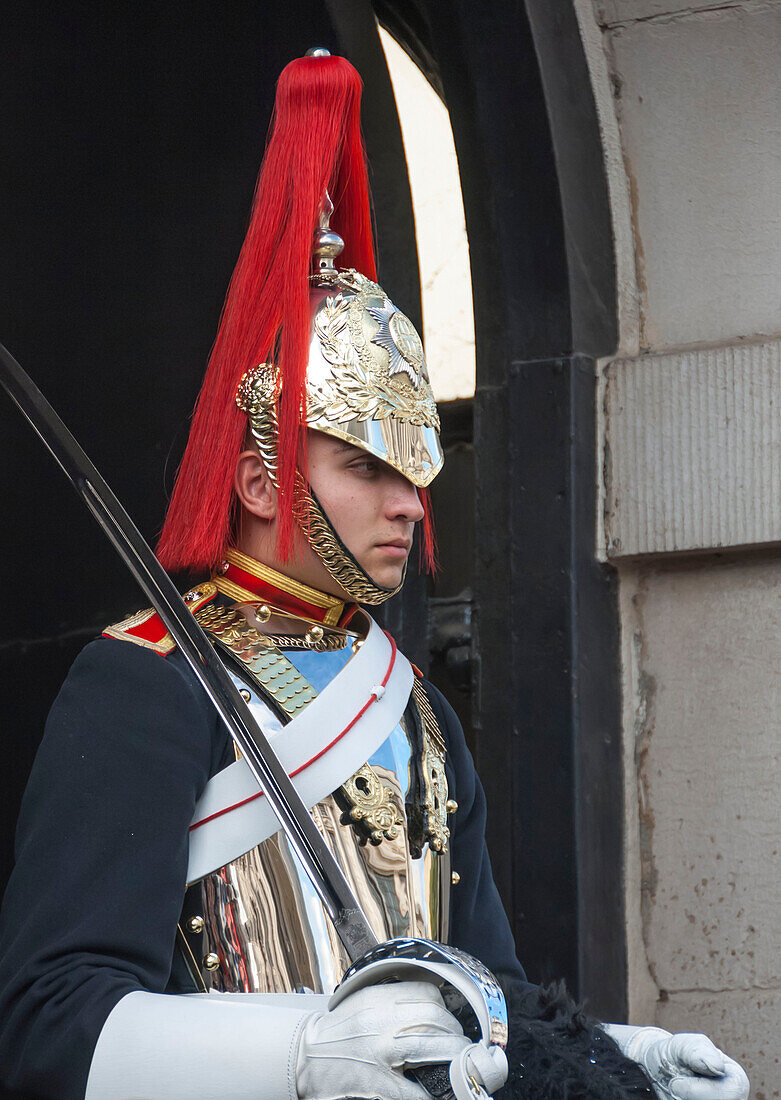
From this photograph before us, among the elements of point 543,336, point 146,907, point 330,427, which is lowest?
point 146,907

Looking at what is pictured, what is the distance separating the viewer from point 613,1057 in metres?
1.97

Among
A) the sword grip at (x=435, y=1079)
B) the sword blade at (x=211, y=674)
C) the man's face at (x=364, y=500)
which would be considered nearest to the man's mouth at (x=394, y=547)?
the man's face at (x=364, y=500)

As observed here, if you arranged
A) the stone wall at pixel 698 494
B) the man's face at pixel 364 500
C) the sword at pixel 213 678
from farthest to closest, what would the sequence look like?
the stone wall at pixel 698 494
the man's face at pixel 364 500
the sword at pixel 213 678

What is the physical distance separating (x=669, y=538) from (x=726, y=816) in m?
0.52

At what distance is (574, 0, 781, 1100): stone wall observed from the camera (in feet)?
10.4

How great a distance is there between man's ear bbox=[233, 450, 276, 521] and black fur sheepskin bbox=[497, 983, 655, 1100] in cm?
77

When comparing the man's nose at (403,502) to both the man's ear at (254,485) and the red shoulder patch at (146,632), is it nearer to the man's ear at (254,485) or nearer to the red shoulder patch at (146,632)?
the man's ear at (254,485)

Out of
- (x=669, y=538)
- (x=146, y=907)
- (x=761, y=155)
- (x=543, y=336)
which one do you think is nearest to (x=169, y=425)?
(x=543, y=336)

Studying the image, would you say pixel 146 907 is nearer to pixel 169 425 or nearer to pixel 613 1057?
pixel 613 1057

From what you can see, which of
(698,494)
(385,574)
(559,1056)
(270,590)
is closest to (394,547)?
(385,574)

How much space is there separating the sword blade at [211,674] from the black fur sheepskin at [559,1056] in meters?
0.22

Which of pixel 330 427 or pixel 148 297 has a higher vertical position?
pixel 148 297

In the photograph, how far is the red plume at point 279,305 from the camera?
2.43 m

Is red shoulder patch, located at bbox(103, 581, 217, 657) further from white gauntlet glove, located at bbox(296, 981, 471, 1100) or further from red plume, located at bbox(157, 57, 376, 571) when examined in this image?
white gauntlet glove, located at bbox(296, 981, 471, 1100)
